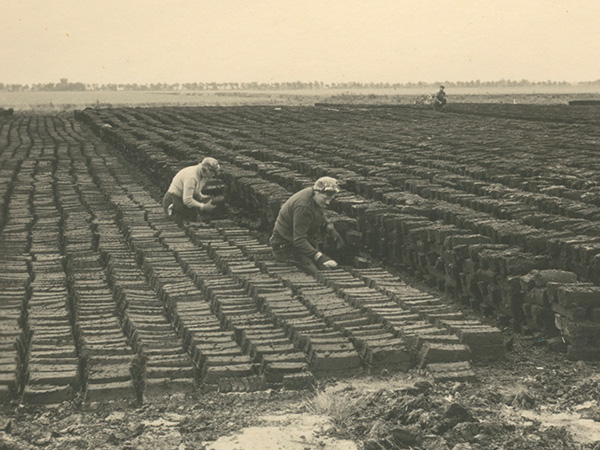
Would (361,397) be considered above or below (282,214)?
below

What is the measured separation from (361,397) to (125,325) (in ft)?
7.49

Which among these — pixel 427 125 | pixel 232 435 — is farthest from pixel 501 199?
pixel 427 125

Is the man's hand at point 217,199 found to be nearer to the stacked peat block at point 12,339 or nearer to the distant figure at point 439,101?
the stacked peat block at point 12,339

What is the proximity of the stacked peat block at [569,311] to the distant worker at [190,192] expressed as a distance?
4.59 metres

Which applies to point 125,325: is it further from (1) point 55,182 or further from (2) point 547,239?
(1) point 55,182

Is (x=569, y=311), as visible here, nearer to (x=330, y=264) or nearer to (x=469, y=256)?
(x=469, y=256)

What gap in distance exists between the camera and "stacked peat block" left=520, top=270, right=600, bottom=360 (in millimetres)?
5859

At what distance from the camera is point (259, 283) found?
727cm

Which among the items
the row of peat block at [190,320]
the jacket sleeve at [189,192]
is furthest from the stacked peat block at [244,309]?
the jacket sleeve at [189,192]

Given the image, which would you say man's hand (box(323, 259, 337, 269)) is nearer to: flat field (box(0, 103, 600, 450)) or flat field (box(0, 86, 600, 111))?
flat field (box(0, 103, 600, 450))

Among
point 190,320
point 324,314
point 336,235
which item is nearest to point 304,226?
point 336,235

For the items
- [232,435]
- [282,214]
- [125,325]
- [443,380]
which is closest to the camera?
[232,435]

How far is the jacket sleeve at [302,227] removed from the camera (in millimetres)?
7906

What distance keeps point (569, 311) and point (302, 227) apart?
9.36 feet
